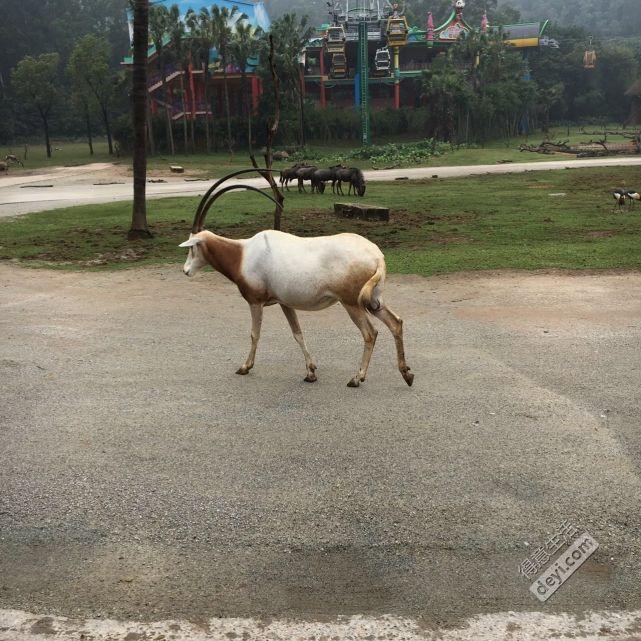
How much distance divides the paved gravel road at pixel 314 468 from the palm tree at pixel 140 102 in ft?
26.0

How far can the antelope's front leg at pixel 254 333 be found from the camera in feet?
25.0

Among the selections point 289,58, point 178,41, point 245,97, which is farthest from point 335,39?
point 178,41

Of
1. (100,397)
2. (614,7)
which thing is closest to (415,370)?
(100,397)

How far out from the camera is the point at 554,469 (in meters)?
5.63

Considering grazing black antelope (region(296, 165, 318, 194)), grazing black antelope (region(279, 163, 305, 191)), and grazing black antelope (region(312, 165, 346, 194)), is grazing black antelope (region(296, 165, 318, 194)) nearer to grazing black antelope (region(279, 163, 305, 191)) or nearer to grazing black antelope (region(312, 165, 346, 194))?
grazing black antelope (region(312, 165, 346, 194))

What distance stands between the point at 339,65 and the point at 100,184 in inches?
1262

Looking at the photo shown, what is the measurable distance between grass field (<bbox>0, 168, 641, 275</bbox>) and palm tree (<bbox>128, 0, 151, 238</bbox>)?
0.60m

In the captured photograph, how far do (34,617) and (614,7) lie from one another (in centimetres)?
18270

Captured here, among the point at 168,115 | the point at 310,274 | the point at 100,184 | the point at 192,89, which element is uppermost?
the point at 192,89

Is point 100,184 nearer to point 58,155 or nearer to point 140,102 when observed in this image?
point 140,102

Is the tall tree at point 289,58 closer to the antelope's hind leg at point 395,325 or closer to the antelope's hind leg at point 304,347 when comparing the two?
the antelope's hind leg at point 304,347

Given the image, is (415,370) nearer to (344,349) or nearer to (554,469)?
(344,349)

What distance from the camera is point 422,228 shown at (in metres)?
18.2

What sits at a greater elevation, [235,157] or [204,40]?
[204,40]
